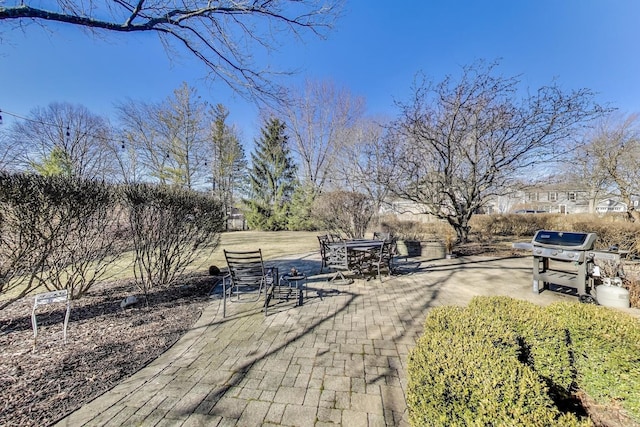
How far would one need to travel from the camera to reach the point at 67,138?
17.0 meters

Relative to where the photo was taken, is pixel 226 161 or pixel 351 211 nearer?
pixel 351 211

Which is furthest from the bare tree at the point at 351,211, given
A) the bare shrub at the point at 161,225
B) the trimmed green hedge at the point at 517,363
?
the trimmed green hedge at the point at 517,363

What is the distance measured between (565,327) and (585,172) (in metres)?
19.4

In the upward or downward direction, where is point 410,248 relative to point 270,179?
downward

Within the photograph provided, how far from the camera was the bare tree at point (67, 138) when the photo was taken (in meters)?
16.0

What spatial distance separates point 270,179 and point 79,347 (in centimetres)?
1998

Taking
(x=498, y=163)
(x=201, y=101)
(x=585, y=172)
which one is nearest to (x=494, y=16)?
(x=498, y=163)

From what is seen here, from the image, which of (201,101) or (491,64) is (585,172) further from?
(201,101)

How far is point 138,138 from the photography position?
60.5 ft

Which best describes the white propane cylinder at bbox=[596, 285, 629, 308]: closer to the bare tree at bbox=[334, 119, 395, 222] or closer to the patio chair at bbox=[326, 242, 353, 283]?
the patio chair at bbox=[326, 242, 353, 283]

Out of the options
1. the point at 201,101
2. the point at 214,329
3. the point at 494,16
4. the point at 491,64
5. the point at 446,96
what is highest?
the point at 201,101

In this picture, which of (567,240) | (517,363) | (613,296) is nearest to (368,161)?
(567,240)

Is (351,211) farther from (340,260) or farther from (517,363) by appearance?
(517,363)

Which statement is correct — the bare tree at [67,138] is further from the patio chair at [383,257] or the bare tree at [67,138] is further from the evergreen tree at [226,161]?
the patio chair at [383,257]
